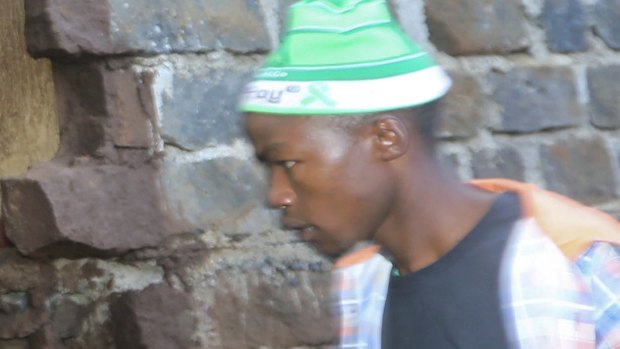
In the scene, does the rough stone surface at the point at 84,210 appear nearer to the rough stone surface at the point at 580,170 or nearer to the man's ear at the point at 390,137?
the man's ear at the point at 390,137

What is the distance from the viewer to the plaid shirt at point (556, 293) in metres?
1.67

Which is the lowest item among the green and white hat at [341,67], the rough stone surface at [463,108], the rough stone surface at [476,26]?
the rough stone surface at [463,108]

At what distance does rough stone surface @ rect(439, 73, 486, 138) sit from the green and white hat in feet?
3.19

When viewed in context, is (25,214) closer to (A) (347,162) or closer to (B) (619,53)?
(A) (347,162)

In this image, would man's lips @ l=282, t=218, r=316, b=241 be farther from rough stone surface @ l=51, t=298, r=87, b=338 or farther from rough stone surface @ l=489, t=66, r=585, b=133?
rough stone surface @ l=489, t=66, r=585, b=133

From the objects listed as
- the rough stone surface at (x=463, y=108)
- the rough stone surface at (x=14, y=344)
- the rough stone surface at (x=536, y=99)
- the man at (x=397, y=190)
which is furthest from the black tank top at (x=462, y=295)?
the rough stone surface at (x=536, y=99)

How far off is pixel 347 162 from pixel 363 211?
0.25 ft

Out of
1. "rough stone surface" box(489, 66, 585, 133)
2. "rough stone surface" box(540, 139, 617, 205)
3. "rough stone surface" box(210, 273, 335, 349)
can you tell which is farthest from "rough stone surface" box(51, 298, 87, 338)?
"rough stone surface" box(540, 139, 617, 205)

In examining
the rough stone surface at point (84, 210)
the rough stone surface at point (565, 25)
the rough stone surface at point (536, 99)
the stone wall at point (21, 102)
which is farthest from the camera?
the rough stone surface at point (565, 25)

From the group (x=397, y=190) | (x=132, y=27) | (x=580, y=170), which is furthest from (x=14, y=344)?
(x=580, y=170)

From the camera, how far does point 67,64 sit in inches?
95.2

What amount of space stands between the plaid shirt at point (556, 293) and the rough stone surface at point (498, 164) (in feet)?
3.61

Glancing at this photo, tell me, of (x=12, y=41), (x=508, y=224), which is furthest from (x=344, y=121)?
(x=12, y=41)

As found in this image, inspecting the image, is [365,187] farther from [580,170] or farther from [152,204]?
[580,170]
